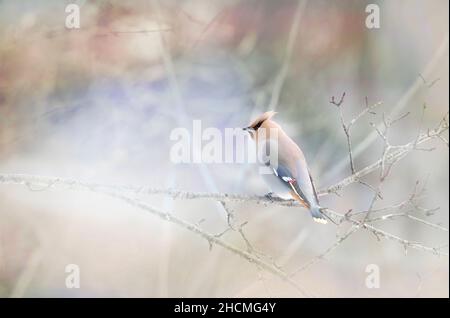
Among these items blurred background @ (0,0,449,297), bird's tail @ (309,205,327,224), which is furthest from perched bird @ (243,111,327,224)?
blurred background @ (0,0,449,297)

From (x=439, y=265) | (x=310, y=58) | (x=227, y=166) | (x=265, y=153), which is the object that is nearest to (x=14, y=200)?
(x=227, y=166)

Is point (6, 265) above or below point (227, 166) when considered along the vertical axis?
below

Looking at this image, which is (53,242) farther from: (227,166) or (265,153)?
(265,153)

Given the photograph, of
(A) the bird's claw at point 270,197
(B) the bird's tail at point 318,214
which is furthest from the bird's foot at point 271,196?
(B) the bird's tail at point 318,214

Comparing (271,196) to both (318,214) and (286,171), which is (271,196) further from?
(318,214)

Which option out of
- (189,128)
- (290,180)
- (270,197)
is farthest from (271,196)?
(189,128)

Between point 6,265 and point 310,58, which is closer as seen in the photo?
point 6,265
